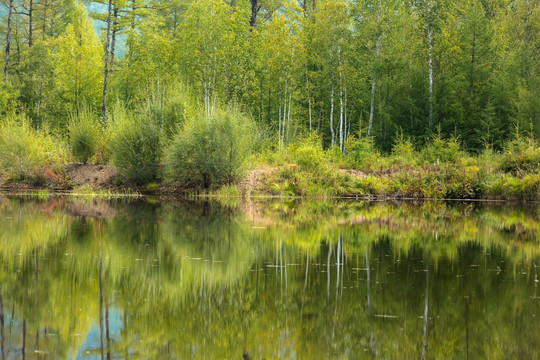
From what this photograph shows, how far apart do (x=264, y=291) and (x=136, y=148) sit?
20.7m

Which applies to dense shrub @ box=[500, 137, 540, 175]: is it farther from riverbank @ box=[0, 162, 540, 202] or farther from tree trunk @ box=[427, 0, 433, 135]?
tree trunk @ box=[427, 0, 433, 135]

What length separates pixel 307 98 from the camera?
126 ft

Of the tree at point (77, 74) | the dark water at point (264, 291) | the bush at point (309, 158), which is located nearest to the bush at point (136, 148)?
the bush at point (309, 158)

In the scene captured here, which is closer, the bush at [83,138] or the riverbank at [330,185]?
the riverbank at [330,185]

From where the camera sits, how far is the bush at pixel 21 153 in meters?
28.3

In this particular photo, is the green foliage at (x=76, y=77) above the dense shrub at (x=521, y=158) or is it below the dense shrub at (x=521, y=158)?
above

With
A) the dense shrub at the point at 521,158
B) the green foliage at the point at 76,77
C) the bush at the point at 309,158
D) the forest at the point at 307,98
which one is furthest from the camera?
the green foliage at the point at 76,77

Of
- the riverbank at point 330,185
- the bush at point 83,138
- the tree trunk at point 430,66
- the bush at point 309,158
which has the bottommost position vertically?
the riverbank at point 330,185

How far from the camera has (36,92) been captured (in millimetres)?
43219

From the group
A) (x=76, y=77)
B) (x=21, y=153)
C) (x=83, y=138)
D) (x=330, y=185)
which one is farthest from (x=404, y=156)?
A: (x=76, y=77)

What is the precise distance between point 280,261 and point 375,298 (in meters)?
2.86

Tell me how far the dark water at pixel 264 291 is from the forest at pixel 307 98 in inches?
496

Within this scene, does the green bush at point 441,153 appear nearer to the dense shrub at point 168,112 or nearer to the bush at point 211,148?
the bush at point 211,148

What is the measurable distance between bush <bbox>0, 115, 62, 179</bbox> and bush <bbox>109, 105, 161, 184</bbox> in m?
4.00
